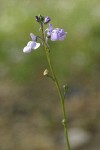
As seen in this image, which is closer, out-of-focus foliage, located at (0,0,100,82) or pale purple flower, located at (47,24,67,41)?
pale purple flower, located at (47,24,67,41)

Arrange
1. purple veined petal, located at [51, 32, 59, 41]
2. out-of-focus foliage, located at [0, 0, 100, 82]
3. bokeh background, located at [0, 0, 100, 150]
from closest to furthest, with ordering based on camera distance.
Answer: purple veined petal, located at [51, 32, 59, 41] → bokeh background, located at [0, 0, 100, 150] → out-of-focus foliage, located at [0, 0, 100, 82]

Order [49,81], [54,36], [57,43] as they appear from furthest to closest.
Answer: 1. [57,43]
2. [49,81]
3. [54,36]

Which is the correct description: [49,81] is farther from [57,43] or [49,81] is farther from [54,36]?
[54,36]

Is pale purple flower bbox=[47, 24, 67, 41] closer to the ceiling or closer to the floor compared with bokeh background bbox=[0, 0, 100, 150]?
closer to the floor

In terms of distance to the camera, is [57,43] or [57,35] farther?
[57,43]

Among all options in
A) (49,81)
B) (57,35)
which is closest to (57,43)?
(49,81)

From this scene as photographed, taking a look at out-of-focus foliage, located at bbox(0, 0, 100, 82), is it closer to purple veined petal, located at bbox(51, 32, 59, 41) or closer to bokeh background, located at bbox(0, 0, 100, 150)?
bokeh background, located at bbox(0, 0, 100, 150)

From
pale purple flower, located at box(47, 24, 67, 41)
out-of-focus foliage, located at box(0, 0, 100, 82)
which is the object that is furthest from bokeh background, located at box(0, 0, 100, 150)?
pale purple flower, located at box(47, 24, 67, 41)

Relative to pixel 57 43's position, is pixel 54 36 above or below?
below

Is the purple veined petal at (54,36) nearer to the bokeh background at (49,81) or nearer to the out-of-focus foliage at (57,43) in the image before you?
the bokeh background at (49,81)

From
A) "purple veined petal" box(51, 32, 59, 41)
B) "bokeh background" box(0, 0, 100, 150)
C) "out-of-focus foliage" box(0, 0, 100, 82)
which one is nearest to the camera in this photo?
"purple veined petal" box(51, 32, 59, 41)
